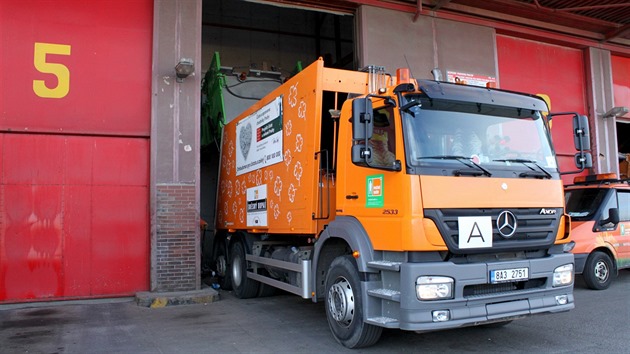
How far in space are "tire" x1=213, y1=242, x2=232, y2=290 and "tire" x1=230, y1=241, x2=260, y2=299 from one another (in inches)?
16.4

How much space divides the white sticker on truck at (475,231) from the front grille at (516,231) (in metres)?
0.03

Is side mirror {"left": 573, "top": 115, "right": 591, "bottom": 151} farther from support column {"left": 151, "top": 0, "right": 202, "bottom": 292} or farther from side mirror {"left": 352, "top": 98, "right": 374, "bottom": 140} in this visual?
support column {"left": 151, "top": 0, "right": 202, "bottom": 292}

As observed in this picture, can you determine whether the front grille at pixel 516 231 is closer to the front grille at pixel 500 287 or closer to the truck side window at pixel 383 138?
the front grille at pixel 500 287

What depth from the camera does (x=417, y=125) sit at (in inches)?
193

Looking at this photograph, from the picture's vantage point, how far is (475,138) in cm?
508

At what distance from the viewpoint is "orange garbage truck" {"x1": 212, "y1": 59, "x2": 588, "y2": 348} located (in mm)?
4609

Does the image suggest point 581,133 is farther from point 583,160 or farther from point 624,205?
point 624,205

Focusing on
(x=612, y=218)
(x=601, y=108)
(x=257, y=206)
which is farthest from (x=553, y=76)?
(x=257, y=206)

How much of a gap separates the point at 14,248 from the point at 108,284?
164cm

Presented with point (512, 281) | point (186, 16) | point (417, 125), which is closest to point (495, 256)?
point (512, 281)

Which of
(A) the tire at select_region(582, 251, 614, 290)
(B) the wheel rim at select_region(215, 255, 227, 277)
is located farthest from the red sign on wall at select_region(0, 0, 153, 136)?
(A) the tire at select_region(582, 251, 614, 290)

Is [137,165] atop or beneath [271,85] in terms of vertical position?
beneath

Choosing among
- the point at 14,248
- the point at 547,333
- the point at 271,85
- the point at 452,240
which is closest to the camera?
the point at 452,240

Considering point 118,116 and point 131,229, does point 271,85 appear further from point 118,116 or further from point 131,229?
point 131,229
